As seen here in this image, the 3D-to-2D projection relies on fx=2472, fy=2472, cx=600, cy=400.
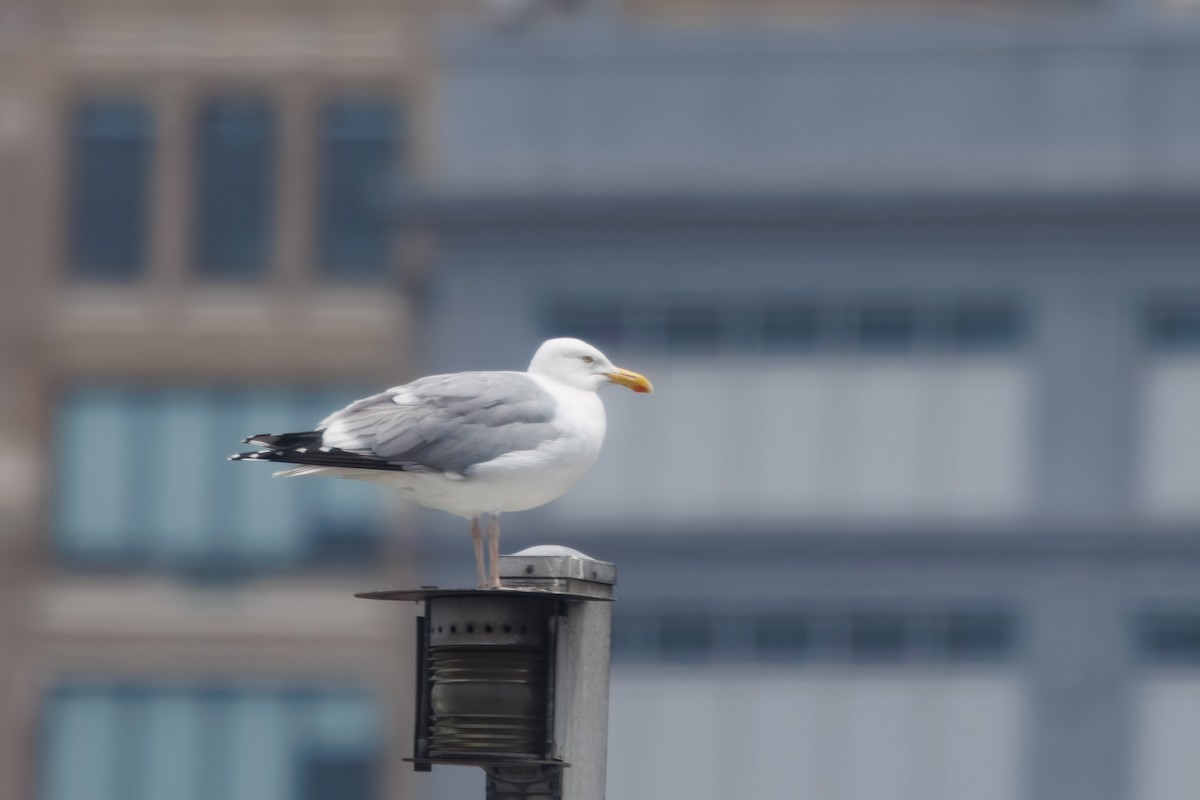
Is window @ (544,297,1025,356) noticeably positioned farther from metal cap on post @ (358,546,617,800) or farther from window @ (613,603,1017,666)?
metal cap on post @ (358,546,617,800)

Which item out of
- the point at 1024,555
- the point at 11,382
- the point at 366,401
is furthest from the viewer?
the point at 11,382

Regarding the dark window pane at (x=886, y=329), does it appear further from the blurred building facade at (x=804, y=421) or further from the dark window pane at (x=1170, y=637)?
the dark window pane at (x=1170, y=637)

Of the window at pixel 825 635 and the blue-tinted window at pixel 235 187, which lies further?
the blue-tinted window at pixel 235 187

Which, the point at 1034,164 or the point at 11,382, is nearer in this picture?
the point at 1034,164

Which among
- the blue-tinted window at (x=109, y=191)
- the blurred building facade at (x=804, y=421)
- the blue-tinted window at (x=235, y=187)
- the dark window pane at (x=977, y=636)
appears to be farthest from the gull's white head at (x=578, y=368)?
the blue-tinted window at (x=109, y=191)

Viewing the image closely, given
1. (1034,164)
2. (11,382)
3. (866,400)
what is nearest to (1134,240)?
(1034,164)

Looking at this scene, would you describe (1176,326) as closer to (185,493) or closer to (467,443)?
(185,493)

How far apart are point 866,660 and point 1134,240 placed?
21.8 feet

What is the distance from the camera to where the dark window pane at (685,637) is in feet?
109

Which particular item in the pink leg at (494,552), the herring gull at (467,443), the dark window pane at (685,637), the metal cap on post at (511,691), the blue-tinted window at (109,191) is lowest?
the metal cap on post at (511,691)

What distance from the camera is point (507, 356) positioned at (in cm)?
3400

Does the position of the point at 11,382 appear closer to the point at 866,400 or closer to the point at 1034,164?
the point at 866,400

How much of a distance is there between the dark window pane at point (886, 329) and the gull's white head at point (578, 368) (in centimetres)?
2356

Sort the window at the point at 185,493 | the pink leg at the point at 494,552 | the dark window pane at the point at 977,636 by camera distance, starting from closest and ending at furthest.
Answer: the pink leg at the point at 494,552 < the dark window pane at the point at 977,636 < the window at the point at 185,493
